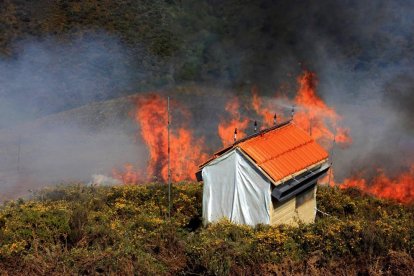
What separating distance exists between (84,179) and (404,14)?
2527 cm

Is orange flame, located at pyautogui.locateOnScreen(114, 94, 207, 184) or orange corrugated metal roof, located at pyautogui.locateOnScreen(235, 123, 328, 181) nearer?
orange corrugated metal roof, located at pyautogui.locateOnScreen(235, 123, 328, 181)

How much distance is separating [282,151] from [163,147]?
1163cm

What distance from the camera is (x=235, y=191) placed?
51.9ft

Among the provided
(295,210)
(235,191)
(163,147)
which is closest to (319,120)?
(163,147)

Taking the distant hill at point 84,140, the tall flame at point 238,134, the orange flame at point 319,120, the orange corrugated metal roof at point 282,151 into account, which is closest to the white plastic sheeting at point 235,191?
the orange corrugated metal roof at point 282,151

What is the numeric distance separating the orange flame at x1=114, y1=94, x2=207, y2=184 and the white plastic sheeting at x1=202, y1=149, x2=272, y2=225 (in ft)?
26.6

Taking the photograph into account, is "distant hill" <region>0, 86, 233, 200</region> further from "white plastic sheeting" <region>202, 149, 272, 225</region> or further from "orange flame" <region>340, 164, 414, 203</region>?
"white plastic sheeting" <region>202, 149, 272, 225</region>

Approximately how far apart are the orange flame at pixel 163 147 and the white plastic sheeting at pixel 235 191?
8096mm

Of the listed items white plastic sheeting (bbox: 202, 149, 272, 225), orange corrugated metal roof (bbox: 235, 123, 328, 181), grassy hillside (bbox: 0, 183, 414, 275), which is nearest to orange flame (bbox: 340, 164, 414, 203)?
orange corrugated metal roof (bbox: 235, 123, 328, 181)

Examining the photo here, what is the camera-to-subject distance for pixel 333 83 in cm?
3469

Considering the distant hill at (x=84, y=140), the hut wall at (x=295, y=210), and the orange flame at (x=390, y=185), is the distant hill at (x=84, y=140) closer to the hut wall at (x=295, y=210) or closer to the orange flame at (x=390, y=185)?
the orange flame at (x=390, y=185)

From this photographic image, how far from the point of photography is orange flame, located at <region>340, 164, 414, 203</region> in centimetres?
2247

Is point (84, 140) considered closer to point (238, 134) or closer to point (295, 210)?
point (238, 134)

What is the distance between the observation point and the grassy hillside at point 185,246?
1211 cm
